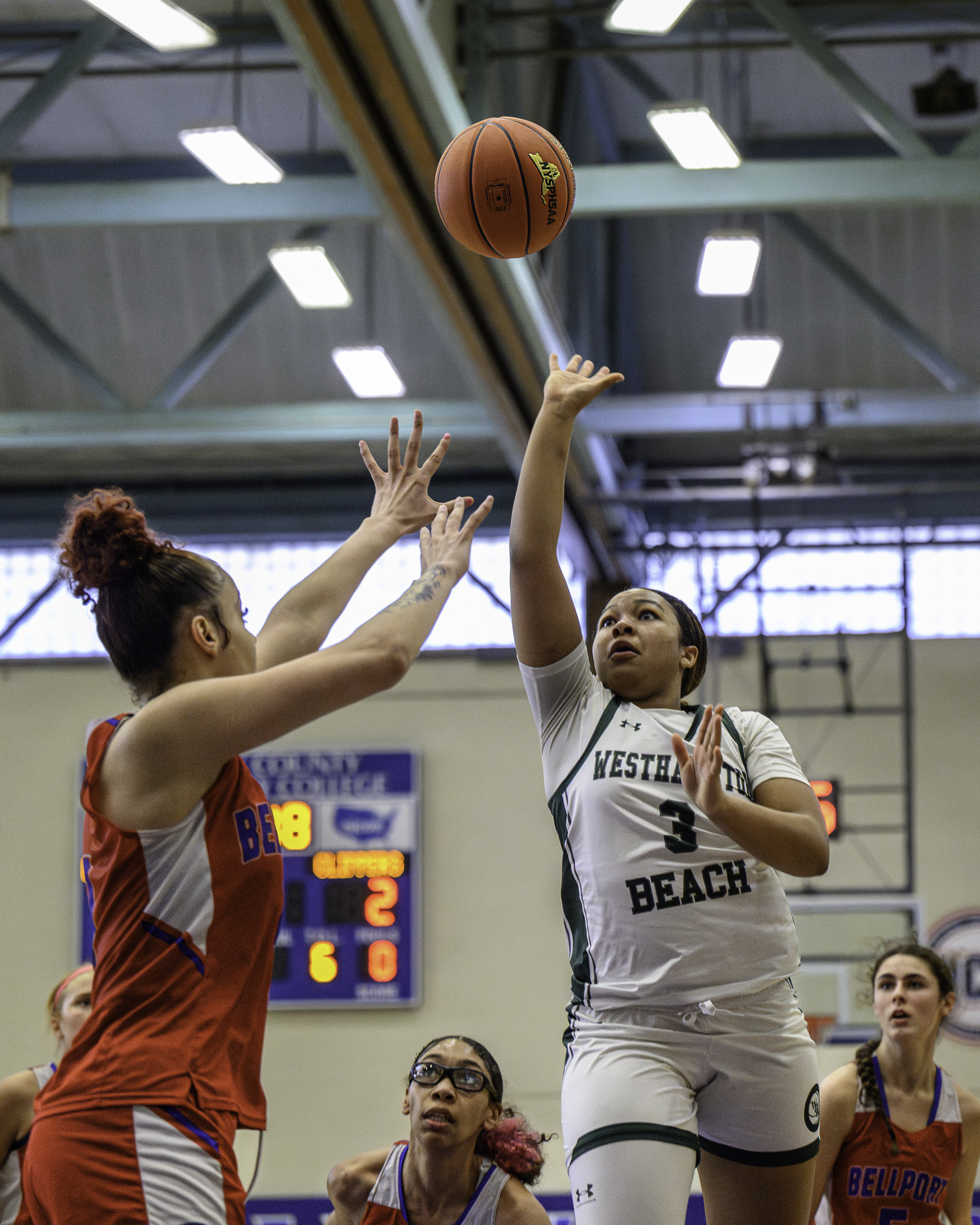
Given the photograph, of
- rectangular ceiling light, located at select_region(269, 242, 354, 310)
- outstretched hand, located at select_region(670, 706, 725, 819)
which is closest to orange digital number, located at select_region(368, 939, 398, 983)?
rectangular ceiling light, located at select_region(269, 242, 354, 310)

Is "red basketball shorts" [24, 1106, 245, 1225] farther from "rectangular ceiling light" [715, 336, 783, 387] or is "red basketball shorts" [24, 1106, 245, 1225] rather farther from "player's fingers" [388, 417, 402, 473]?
"rectangular ceiling light" [715, 336, 783, 387]

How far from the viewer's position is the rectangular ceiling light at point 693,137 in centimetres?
691

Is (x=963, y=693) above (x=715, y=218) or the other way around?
the other way around

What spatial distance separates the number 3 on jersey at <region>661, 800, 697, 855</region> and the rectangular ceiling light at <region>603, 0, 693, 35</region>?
13.4 feet

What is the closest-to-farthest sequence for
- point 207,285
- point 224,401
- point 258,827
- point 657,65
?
point 258,827 → point 657,65 → point 207,285 → point 224,401

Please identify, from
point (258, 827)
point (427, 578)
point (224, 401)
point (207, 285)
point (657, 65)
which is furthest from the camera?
point (224, 401)

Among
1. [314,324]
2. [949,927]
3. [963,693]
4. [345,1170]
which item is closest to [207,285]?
[314,324]

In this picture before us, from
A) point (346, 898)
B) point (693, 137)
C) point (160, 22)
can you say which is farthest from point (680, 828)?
point (346, 898)

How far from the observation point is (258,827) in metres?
2.53

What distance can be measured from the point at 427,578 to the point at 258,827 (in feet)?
1.95

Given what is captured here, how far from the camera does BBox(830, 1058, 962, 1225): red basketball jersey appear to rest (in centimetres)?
475

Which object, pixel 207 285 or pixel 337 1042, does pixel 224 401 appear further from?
pixel 337 1042

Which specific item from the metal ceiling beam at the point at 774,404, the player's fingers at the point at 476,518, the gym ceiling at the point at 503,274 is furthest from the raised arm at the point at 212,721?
the metal ceiling beam at the point at 774,404

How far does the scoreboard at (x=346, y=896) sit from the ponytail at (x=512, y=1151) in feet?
20.4
